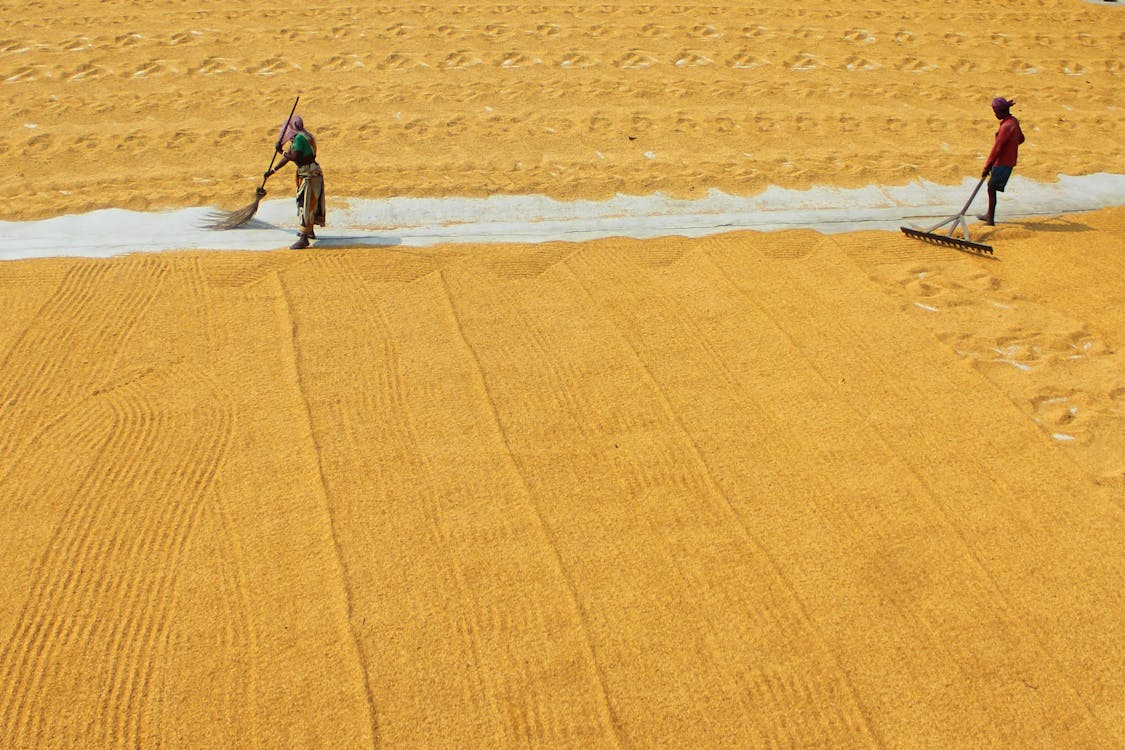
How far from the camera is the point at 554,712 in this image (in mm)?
4070

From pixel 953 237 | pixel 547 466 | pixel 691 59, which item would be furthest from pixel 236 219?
pixel 691 59

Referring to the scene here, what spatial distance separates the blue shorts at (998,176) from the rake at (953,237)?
1.14 feet

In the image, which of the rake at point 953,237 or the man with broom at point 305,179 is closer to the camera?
the man with broom at point 305,179

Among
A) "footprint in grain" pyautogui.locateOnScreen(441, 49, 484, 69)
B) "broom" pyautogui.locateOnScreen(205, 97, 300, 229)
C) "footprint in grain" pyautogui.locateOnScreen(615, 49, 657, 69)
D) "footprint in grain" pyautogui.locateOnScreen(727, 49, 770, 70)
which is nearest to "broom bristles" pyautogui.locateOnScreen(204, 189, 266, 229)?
"broom" pyautogui.locateOnScreen(205, 97, 300, 229)

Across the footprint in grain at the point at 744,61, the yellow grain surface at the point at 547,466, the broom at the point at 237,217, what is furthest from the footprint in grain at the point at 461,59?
the broom at the point at 237,217

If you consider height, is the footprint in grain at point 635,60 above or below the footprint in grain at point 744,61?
above

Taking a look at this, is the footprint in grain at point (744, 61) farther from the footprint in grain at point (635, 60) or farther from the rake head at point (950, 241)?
the rake head at point (950, 241)

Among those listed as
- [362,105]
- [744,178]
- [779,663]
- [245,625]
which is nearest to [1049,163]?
[744,178]

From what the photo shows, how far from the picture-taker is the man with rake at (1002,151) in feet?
27.2

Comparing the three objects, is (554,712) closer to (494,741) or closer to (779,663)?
(494,741)

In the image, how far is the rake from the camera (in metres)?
8.27

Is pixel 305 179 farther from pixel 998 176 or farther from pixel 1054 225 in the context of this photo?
pixel 1054 225

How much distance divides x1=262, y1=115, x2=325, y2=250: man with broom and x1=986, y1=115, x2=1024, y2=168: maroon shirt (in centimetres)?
594

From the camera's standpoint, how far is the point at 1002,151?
27.7ft
